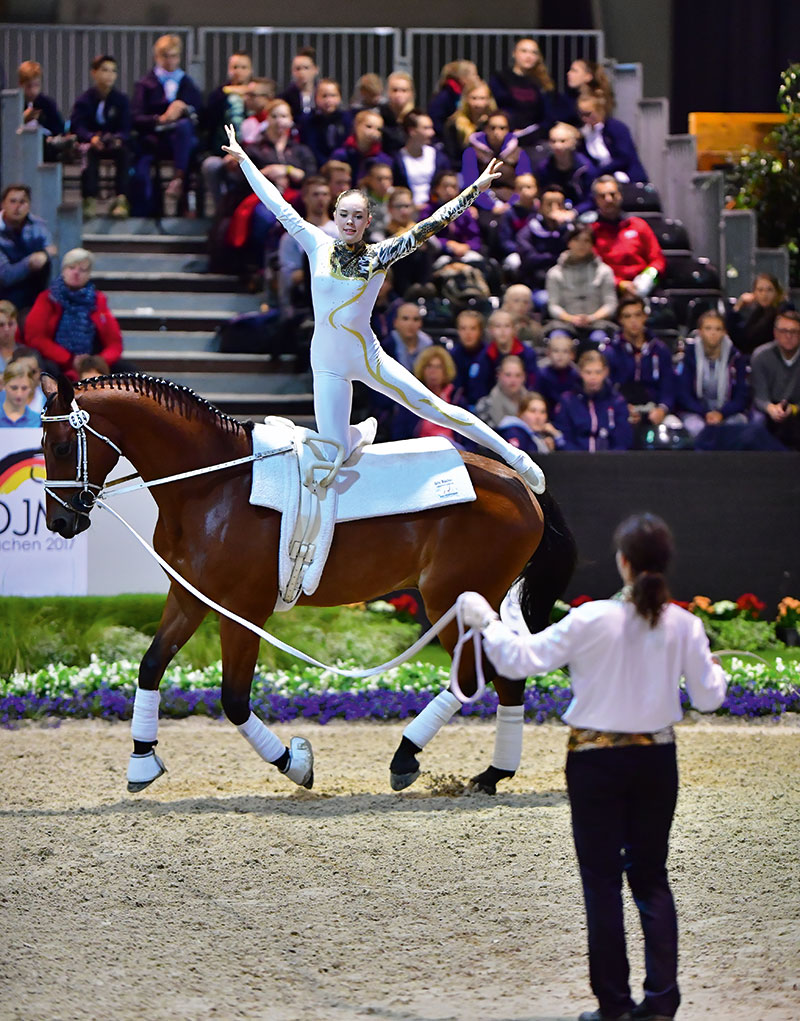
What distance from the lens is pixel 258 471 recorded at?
6.98 m

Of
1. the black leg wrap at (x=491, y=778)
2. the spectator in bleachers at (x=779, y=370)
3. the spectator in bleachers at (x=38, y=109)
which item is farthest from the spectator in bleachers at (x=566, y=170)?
the black leg wrap at (x=491, y=778)

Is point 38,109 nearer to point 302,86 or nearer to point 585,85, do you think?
point 302,86

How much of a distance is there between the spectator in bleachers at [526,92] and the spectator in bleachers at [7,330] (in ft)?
18.6

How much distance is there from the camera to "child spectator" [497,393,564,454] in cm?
1087

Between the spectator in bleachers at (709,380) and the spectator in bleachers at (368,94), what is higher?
the spectator in bleachers at (368,94)

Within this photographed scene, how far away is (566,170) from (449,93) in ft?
4.81

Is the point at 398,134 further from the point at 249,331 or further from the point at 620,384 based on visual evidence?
the point at 620,384

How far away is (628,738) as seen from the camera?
4.16 metres

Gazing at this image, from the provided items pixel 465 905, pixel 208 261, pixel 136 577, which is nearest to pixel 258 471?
pixel 465 905

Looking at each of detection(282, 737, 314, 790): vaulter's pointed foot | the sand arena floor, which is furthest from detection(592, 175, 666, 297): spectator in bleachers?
detection(282, 737, 314, 790): vaulter's pointed foot

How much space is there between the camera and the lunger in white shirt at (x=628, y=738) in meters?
4.15

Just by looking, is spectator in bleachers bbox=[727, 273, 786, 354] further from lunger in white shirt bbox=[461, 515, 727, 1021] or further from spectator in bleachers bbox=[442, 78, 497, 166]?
lunger in white shirt bbox=[461, 515, 727, 1021]

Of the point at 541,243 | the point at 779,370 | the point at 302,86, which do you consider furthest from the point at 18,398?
the point at 779,370

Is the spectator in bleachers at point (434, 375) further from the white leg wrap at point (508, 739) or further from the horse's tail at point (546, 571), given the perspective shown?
the white leg wrap at point (508, 739)
